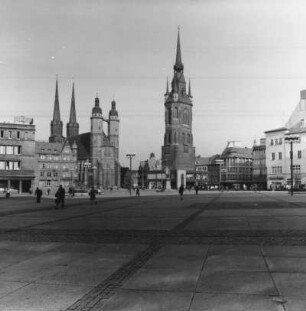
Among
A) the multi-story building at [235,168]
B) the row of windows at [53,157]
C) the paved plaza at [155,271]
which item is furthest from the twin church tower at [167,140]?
the paved plaza at [155,271]

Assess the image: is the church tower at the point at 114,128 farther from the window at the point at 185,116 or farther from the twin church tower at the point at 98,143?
the window at the point at 185,116

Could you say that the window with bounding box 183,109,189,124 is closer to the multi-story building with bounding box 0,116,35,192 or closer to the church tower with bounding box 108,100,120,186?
the church tower with bounding box 108,100,120,186

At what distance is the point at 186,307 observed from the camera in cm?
559

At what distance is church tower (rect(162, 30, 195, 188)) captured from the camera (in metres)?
147

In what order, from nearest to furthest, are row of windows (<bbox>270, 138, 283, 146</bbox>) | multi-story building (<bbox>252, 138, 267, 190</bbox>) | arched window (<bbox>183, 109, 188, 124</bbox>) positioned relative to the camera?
row of windows (<bbox>270, 138, 283, 146</bbox>) < multi-story building (<bbox>252, 138, 267, 190</bbox>) < arched window (<bbox>183, 109, 188, 124</bbox>)

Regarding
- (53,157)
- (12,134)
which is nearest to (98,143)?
(53,157)

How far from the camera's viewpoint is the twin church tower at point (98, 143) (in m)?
152

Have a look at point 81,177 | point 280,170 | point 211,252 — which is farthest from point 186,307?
point 81,177

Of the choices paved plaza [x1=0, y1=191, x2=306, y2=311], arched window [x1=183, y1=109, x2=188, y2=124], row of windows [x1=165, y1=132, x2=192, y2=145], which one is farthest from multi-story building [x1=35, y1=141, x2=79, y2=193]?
paved plaza [x1=0, y1=191, x2=306, y2=311]

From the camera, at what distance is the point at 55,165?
132m

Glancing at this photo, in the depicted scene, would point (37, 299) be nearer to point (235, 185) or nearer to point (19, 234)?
point (19, 234)

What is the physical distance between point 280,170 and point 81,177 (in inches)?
2890

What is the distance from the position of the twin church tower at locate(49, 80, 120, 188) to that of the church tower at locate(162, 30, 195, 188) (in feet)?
69.0

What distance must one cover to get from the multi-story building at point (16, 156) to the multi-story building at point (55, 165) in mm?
37923
